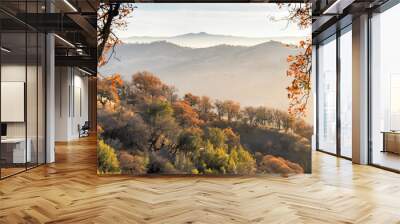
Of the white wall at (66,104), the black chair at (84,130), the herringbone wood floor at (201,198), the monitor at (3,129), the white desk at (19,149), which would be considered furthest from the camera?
the black chair at (84,130)

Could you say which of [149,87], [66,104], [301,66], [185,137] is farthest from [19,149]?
[66,104]

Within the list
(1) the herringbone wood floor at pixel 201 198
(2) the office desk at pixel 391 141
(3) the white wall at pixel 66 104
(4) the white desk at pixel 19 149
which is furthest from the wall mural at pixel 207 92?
(3) the white wall at pixel 66 104

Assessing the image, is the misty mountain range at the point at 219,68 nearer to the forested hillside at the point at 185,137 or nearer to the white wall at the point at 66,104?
the forested hillside at the point at 185,137

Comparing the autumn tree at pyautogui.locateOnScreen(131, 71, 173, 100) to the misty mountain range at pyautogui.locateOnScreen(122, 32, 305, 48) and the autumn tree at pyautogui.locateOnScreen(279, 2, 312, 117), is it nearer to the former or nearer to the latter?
the misty mountain range at pyautogui.locateOnScreen(122, 32, 305, 48)

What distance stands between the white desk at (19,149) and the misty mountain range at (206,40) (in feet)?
7.88

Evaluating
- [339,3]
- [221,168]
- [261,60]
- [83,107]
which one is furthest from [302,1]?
[83,107]

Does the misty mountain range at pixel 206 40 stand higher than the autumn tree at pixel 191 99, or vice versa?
the misty mountain range at pixel 206 40

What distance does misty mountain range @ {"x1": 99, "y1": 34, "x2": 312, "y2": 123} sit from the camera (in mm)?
6363

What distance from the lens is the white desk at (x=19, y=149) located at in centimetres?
616

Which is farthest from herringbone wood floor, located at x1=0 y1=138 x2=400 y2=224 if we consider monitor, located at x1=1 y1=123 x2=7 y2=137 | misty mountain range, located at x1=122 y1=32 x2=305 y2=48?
misty mountain range, located at x1=122 y1=32 x2=305 y2=48

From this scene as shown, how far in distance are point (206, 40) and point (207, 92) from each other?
0.86m

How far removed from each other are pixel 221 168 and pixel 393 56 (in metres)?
3.66

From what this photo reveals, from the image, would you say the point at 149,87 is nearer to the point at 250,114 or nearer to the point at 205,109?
the point at 205,109

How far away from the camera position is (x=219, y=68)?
6434 millimetres
